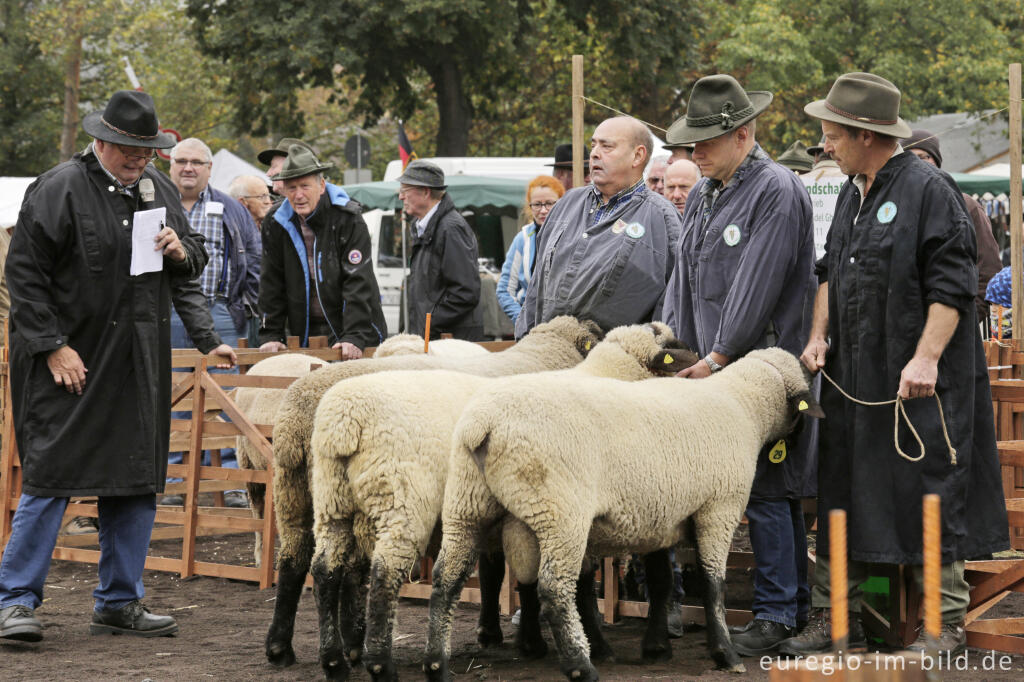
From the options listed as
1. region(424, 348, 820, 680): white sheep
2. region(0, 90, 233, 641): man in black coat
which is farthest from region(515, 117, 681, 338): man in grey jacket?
region(0, 90, 233, 641): man in black coat

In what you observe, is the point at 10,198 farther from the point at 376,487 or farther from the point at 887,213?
the point at 887,213

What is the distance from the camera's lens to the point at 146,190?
6129mm

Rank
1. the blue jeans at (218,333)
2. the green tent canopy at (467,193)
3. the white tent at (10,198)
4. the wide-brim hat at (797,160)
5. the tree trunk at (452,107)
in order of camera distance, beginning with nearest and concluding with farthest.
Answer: the blue jeans at (218,333) < the wide-brim hat at (797,160) < the green tent canopy at (467,193) < the white tent at (10,198) < the tree trunk at (452,107)

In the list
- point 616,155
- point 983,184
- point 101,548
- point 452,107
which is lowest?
point 101,548

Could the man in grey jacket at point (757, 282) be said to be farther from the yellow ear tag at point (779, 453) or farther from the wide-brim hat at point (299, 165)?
the wide-brim hat at point (299, 165)

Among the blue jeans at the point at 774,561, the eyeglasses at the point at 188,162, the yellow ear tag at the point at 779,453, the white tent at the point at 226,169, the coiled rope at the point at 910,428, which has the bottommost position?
the blue jeans at the point at 774,561

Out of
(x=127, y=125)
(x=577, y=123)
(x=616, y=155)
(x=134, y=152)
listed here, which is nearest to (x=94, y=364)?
(x=134, y=152)

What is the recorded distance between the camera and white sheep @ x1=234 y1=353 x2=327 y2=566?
23.8 ft

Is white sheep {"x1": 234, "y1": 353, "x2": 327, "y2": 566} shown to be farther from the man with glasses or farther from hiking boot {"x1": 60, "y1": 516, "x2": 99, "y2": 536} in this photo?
the man with glasses

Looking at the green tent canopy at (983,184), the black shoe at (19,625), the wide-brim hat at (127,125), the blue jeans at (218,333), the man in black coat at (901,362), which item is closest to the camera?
the man in black coat at (901,362)

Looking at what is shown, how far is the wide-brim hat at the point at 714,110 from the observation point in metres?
5.52

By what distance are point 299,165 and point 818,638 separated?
169 inches

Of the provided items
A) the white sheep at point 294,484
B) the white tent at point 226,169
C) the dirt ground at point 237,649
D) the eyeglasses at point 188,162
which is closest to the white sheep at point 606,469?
the dirt ground at point 237,649

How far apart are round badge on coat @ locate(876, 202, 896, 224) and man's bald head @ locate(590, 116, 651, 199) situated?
1458 mm
